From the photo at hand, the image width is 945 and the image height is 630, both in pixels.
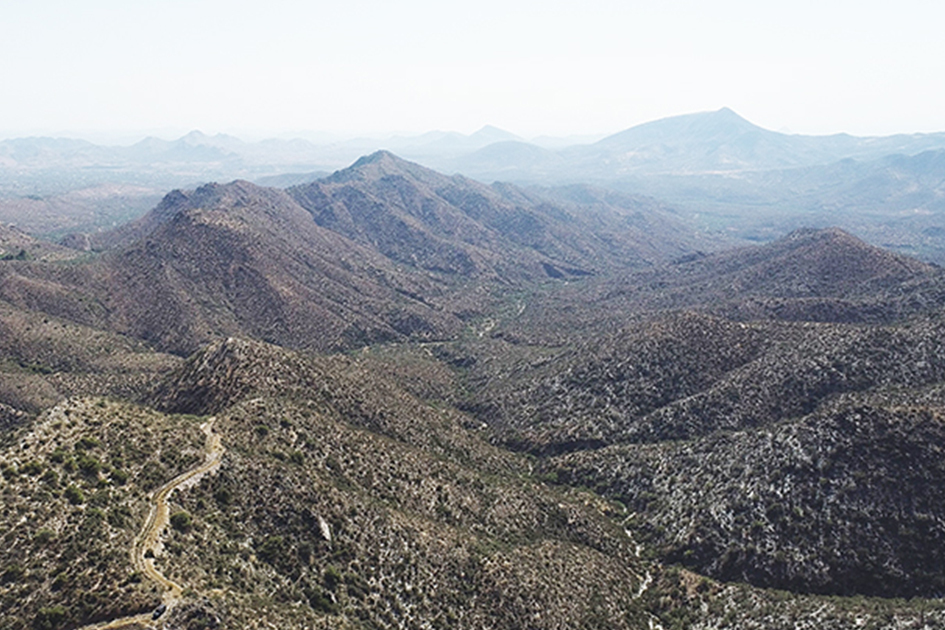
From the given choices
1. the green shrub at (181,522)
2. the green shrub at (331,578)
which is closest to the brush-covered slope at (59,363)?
the green shrub at (181,522)

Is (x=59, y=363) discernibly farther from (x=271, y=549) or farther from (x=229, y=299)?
(x=271, y=549)

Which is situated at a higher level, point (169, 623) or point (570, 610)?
point (169, 623)

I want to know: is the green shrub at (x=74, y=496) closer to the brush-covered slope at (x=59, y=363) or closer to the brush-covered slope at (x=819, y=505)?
the brush-covered slope at (x=819, y=505)

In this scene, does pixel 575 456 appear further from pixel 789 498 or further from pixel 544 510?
pixel 789 498

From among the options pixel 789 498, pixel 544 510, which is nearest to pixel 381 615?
pixel 544 510

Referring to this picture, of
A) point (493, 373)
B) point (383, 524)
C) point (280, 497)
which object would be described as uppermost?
point (280, 497)

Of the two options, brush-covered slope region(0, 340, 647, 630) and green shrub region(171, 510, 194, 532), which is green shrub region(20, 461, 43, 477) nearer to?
brush-covered slope region(0, 340, 647, 630)

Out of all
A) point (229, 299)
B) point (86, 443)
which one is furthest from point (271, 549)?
point (229, 299)

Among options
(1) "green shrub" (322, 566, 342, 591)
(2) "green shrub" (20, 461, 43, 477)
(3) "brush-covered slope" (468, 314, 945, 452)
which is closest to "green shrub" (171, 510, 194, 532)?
(2) "green shrub" (20, 461, 43, 477)
